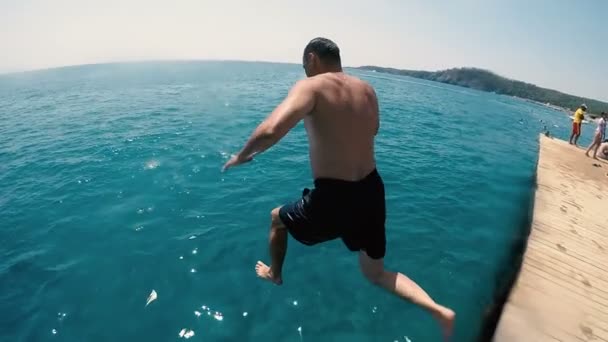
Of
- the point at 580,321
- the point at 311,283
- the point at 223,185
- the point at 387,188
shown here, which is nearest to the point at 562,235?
the point at 580,321

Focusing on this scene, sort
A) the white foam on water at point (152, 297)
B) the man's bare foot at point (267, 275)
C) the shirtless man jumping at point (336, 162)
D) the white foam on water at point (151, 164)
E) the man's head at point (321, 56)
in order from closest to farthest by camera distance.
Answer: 1. the shirtless man jumping at point (336, 162)
2. the man's head at point (321, 56)
3. the man's bare foot at point (267, 275)
4. the white foam on water at point (152, 297)
5. the white foam on water at point (151, 164)

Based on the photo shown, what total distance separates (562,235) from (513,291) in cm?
329

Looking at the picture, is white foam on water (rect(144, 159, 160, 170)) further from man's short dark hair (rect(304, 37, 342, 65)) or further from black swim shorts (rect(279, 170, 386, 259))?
man's short dark hair (rect(304, 37, 342, 65))

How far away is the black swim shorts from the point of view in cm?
319

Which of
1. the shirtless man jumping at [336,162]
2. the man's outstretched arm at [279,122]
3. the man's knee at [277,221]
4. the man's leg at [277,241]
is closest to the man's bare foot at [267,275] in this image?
the man's leg at [277,241]

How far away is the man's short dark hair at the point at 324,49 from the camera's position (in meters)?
3.16

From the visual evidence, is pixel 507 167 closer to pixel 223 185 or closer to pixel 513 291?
pixel 513 291

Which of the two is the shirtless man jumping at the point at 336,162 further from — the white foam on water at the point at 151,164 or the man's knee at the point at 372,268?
the white foam on water at the point at 151,164

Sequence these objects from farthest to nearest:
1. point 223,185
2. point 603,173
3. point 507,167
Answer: point 507,167 → point 603,173 → point 223,185

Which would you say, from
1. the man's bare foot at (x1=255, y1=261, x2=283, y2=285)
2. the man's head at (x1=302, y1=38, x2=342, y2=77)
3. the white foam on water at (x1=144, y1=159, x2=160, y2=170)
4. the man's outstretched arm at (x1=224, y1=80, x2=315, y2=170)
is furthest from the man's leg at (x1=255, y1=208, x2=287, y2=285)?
→ the white foam on water at (x1=144, y1=159, x2=160, y2=170)

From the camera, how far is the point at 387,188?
10.3 meters

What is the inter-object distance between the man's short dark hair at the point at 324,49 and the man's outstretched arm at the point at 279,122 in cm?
71

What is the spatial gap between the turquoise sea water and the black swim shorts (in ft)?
6.84

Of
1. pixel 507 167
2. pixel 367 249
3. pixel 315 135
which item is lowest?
pixel 507 167
